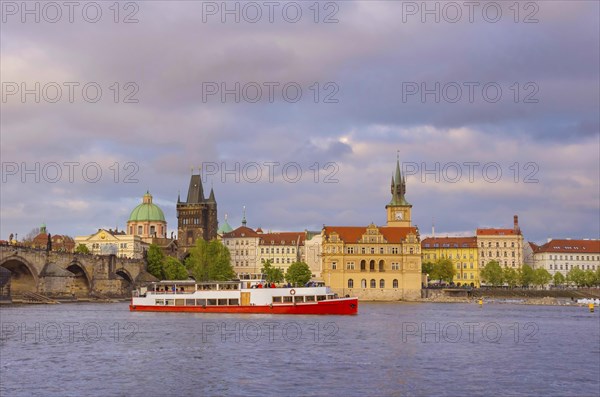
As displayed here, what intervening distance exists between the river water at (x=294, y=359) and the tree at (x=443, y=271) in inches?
4193

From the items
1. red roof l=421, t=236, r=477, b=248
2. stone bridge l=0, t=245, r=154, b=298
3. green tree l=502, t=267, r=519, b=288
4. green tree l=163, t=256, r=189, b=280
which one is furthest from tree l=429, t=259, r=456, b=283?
stone bridge l=0, t=245, r=154, b=298

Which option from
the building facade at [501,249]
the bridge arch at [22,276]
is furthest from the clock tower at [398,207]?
the bridge arch at [22,276]

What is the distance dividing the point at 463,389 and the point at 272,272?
12966cm

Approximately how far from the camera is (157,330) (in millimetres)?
59406

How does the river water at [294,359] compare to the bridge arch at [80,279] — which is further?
the bridge arch at [80,279]

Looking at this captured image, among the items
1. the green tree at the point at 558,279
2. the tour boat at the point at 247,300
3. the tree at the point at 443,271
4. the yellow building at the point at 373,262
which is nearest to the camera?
the tour boat at the point at 247,300

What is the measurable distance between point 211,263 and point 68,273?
45734 millimetres

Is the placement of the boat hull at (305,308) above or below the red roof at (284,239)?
below

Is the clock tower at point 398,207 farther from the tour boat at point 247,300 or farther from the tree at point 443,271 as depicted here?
the tour boat at point 247,300

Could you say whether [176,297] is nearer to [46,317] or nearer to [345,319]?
[46,317]

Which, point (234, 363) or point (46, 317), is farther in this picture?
point (46, 317)

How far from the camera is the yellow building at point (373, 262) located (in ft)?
475

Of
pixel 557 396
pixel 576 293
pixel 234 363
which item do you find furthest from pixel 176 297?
pixel 576 293

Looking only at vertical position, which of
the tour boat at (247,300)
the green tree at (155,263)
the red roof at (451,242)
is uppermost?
the red roof at (451,242)
